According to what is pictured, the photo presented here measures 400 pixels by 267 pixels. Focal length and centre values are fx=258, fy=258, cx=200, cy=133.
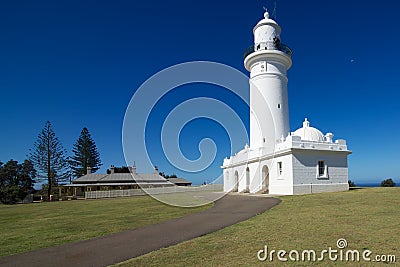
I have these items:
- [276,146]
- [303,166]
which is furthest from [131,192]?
[303,166]

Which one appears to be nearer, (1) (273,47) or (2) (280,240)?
(2) (280,240)

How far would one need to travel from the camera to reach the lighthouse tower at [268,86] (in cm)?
2342

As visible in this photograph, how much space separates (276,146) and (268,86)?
21.1 ft

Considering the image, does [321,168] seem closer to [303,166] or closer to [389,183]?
[303,166]

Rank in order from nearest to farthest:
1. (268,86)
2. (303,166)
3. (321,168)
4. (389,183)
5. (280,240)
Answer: (280,240), (303,166), (321,168), (268,86), (389,183)

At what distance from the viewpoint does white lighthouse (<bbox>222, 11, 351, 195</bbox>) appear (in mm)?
18078

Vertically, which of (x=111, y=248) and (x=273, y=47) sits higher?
(x=273, y=47)

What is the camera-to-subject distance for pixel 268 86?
2375cm

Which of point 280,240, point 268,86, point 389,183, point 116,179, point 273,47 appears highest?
point 273,47

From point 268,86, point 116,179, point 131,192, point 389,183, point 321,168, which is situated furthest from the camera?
point 116,179

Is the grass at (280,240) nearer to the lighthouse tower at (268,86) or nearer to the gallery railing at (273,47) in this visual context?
the lighthouse tower at (268,86)

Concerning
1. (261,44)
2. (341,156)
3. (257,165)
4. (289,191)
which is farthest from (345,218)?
(261,44)

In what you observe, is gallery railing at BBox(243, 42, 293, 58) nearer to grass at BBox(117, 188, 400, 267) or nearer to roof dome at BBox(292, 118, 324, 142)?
roof dome at BBox(292, 118, 324, 142)

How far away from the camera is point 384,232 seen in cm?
564
